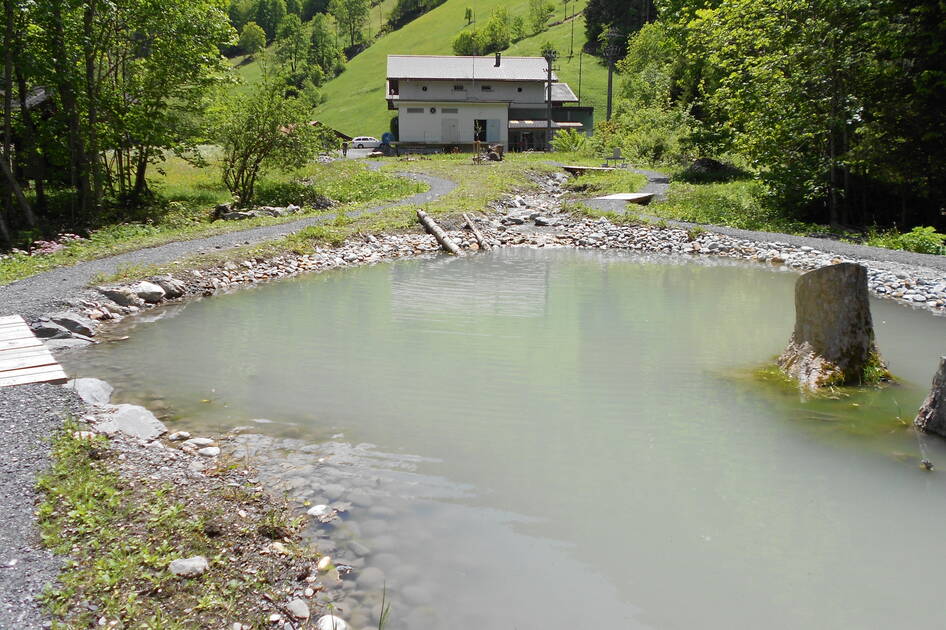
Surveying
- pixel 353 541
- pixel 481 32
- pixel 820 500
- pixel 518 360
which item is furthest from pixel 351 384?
pixel 481 32

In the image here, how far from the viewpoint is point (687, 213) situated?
72.4 ft

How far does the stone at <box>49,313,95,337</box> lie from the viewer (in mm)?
9742

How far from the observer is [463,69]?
61094 mm

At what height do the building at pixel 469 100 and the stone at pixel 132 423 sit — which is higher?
the building at pixel 469 100

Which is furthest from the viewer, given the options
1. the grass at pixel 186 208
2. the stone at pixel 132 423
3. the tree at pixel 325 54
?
the tree at pixel 325 54

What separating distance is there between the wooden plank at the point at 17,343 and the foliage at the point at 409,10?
161 meters

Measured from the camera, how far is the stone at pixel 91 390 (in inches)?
257

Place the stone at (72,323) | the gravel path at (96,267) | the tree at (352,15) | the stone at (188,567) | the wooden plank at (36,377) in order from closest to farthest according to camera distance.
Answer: the stone at (188,567) < the wooden plank at (36,377) < the stone at (72,323) < the gravel path at (96,267) < the tree at (352,15)

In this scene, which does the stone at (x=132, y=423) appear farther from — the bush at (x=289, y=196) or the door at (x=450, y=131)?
the door at (x=450, y=131)

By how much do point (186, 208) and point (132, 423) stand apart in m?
17.8

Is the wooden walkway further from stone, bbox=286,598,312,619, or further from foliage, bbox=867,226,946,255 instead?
foliage, bbox=867,226,946,255

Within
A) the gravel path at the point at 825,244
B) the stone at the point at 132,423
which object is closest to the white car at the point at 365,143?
the gravel path at the point at 825,244

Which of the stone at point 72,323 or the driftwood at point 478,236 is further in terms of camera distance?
the driftwood at point 478,236

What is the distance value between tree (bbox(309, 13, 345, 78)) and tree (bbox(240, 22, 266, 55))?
74.9ft
